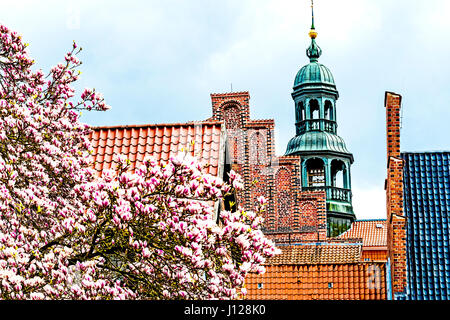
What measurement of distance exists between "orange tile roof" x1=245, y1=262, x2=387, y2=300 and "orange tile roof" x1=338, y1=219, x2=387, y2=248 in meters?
29.9

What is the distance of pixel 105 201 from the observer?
8062 mm

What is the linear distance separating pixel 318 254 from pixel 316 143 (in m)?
21.7

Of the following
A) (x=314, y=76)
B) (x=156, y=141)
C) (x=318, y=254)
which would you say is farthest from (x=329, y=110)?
(x=156, y=141)

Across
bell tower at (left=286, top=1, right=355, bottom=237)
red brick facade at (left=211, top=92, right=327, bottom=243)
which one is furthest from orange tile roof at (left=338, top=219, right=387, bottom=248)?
red brick facade at (left=211, top=92, right=327, bottom=243)

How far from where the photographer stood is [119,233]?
8234 millimetres

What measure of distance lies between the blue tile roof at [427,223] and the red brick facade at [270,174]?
691 inches

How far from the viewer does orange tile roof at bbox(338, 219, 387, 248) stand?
52.2 metres

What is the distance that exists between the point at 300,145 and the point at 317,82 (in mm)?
4655

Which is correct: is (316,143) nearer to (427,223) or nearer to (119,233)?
(427,223)

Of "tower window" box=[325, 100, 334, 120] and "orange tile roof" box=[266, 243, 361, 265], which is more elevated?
"tower window" box=[325, 100, 334, 120]

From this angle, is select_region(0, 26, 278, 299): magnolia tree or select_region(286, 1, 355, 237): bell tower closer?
select_region(0, 26, 278, 299): magnolia tree

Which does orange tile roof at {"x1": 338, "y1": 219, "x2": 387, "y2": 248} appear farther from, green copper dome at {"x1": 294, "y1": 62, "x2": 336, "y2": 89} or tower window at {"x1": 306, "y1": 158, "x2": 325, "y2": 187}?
green copper dome at {"x1": 294, "y1": 62, "x2": 336, "y2": 89}
